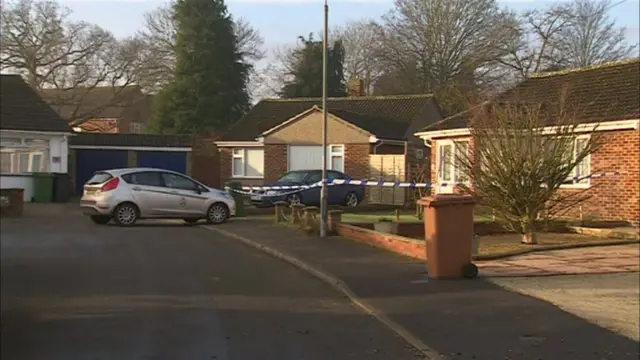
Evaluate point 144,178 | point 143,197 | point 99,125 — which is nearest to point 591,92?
point 144,178

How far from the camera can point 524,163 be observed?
15109 mm

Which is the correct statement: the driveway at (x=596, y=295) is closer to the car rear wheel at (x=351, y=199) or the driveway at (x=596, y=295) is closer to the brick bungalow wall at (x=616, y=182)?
the brick bungalow wall at (x=616, y=182)

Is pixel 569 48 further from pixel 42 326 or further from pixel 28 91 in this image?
pixel 42 326

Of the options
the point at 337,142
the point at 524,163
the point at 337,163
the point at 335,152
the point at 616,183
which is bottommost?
the point at 616,183

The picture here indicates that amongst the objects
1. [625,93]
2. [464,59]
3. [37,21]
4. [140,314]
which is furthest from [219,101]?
[140,314]

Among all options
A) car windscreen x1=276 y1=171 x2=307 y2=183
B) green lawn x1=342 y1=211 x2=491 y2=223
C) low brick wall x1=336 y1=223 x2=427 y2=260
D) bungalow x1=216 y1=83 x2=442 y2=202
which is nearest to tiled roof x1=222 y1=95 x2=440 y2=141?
bungalow x1=216 y1=83 x2=442 y2=202

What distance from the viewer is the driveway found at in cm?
877

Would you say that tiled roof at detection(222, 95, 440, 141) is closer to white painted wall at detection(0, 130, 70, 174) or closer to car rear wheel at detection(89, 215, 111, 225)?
white painted wall at detection(0, 130, 70, 174)

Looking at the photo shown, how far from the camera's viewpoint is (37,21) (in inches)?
1289

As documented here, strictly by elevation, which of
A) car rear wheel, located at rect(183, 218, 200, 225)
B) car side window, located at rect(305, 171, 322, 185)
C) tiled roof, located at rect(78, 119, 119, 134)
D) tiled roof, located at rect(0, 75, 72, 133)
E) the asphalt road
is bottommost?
the asphalt road

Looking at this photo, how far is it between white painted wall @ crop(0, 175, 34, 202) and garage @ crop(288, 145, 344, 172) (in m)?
10.8

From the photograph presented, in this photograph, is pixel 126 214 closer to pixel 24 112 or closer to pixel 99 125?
pixel 24 112

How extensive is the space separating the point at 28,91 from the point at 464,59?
2547cm

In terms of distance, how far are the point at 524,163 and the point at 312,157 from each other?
1998 centimetres
